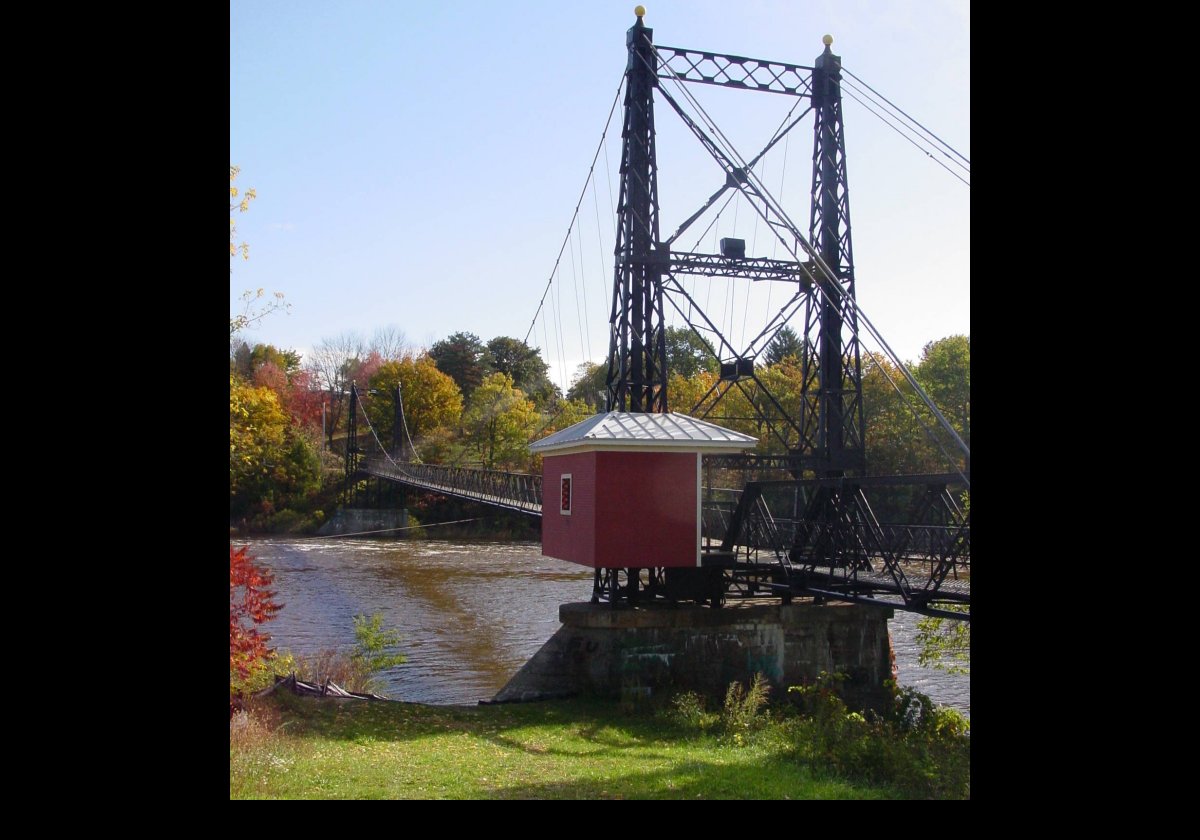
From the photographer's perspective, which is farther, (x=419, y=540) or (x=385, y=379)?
(x=385, y=379)

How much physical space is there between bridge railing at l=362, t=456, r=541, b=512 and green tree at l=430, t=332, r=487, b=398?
1191cm

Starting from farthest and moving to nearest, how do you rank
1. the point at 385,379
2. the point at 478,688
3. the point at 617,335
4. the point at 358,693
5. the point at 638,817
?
the point at 385,379 < the point at 617,335 < the point at 478,688 < the point at 358,693 < the point at 638,817

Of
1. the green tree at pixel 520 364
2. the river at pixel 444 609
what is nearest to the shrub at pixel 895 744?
the river at pixel 444 609

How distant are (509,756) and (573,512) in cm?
543

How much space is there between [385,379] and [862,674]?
44.0 meters

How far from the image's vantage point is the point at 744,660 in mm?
14508

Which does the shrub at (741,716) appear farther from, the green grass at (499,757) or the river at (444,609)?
the river at (444,609)

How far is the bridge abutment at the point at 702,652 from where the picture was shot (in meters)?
14.1

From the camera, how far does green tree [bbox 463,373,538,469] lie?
44.3 meters
